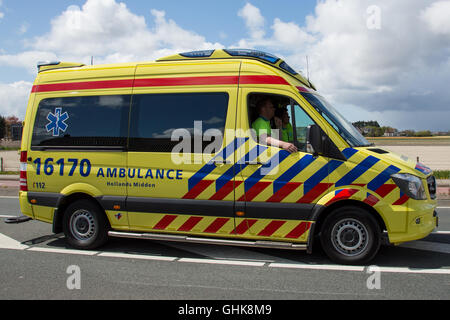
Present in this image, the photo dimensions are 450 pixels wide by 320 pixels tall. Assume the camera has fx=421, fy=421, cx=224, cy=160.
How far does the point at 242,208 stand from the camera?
546cm

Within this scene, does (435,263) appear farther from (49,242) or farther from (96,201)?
(49,242)

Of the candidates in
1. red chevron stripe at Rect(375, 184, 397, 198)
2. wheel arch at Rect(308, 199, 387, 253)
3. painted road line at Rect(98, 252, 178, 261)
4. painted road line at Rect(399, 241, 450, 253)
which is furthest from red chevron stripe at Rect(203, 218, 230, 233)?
painted road line at Rect(399, 241, 450, 253)

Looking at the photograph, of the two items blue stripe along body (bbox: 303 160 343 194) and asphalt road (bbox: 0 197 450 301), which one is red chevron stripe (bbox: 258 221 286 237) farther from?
blue stripe along body (bbox: 303 160 343 194)

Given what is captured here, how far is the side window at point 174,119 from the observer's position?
5566 mm

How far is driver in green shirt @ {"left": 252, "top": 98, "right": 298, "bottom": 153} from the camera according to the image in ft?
17.5

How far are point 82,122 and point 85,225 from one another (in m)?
1.54

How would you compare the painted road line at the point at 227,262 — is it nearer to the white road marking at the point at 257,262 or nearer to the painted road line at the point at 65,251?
the white road marking at the point at 257,262

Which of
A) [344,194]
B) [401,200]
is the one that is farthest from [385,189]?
[344,194]

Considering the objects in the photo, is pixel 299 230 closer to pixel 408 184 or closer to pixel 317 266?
pixel 317 266

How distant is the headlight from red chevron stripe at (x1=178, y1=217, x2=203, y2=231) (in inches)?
99.3

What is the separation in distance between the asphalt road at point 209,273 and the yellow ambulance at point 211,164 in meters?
0.31

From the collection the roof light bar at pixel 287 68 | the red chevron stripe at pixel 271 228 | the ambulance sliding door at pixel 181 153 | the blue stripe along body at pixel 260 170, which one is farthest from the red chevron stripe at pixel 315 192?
the roof light bar at pixel 287 68
